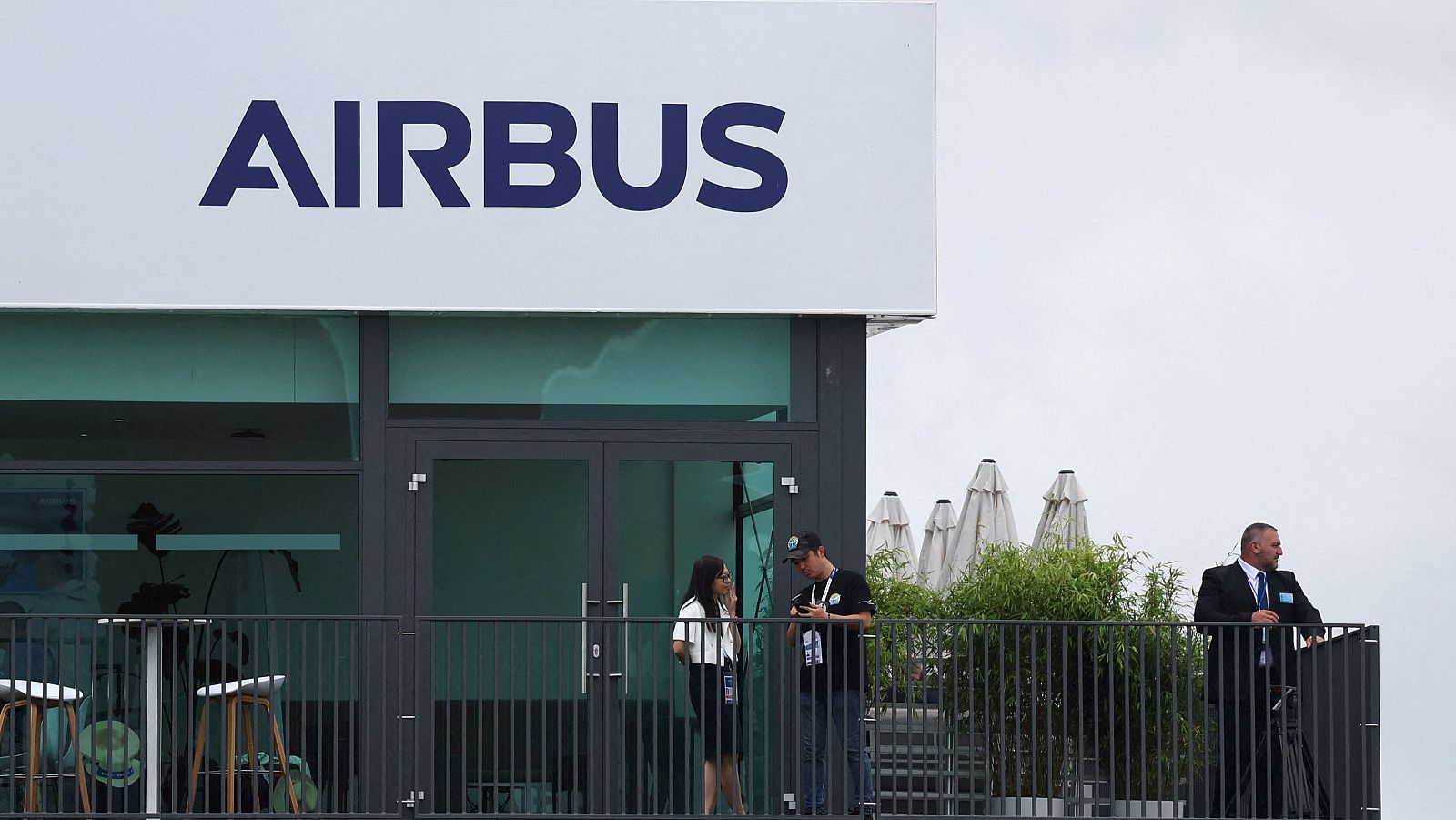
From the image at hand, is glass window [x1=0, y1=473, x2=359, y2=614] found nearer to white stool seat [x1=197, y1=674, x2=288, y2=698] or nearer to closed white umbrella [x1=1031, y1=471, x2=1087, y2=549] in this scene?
white stool seat [x1=197, y1=674, x2=288, y2=698]

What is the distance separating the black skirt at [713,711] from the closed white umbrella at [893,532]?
706 cm

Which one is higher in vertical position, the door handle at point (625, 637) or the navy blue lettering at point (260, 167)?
the navy blue lettering at point (260, 167)

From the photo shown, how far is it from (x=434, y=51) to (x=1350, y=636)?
6328mm

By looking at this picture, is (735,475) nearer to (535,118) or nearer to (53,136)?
(535,118)

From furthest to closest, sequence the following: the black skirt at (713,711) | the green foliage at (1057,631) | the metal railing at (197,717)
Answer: the green foliage at (1057,631) < the black skirt at (713,711) < the metal railing at (197,717)

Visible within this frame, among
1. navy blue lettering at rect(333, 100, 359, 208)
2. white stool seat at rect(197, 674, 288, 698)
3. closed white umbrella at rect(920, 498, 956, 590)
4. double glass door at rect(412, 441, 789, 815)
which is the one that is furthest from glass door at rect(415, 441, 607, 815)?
closed white umbrella at rect(920, 498, 956, 590)

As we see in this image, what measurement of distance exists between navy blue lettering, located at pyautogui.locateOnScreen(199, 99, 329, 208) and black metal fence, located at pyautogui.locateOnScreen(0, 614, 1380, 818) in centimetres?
258

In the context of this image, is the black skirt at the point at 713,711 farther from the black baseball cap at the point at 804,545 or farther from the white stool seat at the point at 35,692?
the white stool seat at the point at 35,692

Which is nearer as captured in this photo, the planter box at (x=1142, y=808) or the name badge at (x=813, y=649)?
the planter box at (x=1142, y=808)

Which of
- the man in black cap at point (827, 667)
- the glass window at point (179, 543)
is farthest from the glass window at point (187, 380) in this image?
the man in black cap at point (827, 667)

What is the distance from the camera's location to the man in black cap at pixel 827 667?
10.4 metres

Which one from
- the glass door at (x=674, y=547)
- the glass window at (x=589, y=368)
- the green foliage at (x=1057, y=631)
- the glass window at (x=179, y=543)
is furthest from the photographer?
the green foliage at (x=1057, y=631)

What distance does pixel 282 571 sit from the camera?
11820mm

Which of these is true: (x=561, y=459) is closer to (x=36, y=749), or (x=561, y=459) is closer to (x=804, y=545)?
(x=804, y=545)
